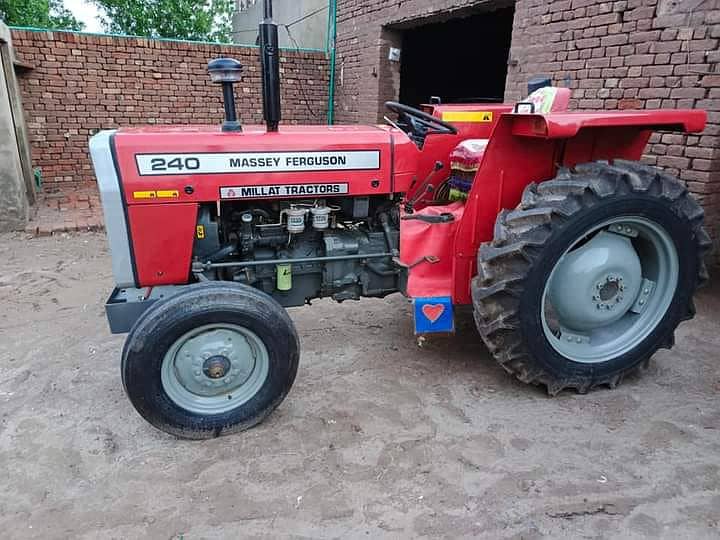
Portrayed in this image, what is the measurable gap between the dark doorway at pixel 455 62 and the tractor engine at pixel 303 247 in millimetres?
6852

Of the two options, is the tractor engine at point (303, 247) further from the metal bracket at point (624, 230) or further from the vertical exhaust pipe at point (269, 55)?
the metal bracket at point (624, 230)

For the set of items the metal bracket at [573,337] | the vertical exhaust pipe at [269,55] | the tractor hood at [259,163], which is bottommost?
the metal bracket at [573,337]

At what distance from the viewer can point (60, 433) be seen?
254cm

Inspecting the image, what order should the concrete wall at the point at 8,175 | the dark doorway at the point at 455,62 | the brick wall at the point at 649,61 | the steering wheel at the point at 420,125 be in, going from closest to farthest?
the steering wheel at the point at 420,125 → the brick wall at the point at 649,61 → the concrete wall at the point at 8,175 → the dark doorway at the point at 455,62

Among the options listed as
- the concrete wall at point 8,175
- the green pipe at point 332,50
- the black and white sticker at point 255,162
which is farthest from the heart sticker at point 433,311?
the green pipe at point 332,50

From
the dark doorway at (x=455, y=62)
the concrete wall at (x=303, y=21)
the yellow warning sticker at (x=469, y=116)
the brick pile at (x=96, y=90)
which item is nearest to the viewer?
the yellow warning sticker at (x=469, y=116)

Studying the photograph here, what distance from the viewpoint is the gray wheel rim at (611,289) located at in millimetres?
2770

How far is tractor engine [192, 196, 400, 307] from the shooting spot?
9.05 ft

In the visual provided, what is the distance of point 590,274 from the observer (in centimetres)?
276

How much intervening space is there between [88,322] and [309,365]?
171cm

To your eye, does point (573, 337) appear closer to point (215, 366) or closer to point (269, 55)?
point (215, 366)

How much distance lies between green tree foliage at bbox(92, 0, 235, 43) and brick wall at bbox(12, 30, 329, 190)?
214 inches

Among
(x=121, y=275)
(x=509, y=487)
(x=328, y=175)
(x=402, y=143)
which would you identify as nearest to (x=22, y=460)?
(x=121, y=275)

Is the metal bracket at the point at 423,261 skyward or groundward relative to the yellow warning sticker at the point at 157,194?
groundward
